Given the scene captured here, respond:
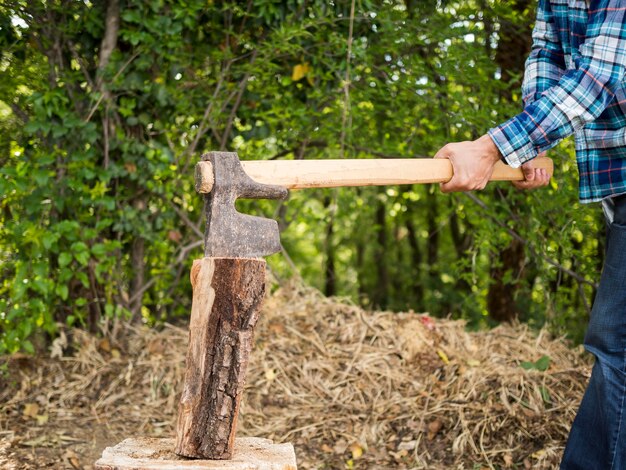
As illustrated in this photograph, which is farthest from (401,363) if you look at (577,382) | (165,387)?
(165,387)

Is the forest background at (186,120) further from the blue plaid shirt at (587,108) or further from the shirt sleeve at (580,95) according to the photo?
the shirt sleeve at (580,95)

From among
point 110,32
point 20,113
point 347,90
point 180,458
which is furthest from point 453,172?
point 20,113

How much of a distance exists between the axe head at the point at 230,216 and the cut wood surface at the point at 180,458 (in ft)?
2.12

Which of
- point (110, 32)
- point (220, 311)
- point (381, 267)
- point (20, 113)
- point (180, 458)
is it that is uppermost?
point (110, 32)

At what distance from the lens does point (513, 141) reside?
2.41m

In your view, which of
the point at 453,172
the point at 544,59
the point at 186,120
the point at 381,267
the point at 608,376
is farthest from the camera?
the point at 381,267

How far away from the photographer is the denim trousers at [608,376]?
235 centimetres

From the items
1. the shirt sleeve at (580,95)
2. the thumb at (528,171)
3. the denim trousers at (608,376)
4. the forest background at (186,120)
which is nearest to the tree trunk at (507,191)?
the forest background at (186,120)

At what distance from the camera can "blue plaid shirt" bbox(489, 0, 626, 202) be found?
234cm

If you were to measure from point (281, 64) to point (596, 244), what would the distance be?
2649 mm

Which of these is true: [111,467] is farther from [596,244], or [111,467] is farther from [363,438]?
[596,244]

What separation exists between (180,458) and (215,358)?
0.34m

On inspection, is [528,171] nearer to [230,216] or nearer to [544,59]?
[544,59]

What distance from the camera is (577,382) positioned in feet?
12.0
